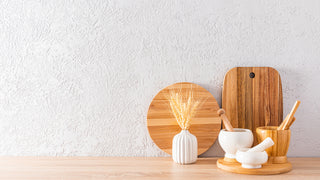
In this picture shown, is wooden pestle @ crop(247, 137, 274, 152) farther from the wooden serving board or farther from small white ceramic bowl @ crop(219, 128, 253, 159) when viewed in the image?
the wooden serving board

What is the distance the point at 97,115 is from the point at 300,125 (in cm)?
84

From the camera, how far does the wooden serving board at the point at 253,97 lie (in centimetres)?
118

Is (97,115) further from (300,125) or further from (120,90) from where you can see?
(300,125)

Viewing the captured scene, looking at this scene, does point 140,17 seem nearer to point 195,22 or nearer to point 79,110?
point 195,22

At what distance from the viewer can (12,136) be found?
123cm

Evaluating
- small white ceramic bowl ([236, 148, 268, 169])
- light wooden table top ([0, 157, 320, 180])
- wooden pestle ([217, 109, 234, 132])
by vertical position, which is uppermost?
wooden pestle ([217, 109, 234, 132])

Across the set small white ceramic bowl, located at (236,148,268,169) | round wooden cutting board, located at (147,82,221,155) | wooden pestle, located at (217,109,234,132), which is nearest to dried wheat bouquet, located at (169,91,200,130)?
round wooden cutting board, located at (147,82,221,155)

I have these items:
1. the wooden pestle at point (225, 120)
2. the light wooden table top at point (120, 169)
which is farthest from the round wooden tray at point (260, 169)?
the wooden pestle at point (225, 120)

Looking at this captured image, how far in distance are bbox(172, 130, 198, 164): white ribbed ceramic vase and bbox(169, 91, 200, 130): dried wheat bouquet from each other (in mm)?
48

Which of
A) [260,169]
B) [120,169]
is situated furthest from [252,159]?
[120,169]

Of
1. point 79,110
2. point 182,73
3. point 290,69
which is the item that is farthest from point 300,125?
point 79,110

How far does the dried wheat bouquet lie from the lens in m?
1.14

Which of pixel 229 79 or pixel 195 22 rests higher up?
pixel 195 22

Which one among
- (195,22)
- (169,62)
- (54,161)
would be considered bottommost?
(54,161)
